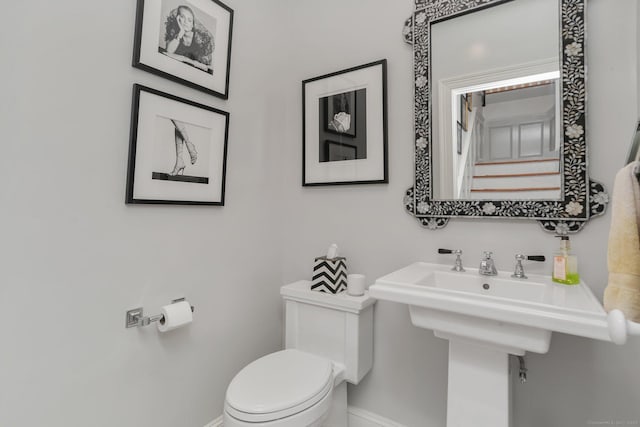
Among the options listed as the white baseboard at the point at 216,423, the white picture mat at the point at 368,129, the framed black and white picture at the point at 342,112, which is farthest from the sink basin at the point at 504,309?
the white baseboard at the point at 216,423

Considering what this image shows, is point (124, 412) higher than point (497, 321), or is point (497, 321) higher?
point (497, 321)

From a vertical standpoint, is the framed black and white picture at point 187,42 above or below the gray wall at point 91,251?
above

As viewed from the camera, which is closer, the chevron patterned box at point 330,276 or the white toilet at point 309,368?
the white toilet at point 309,368

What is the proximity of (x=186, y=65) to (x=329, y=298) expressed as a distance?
1226 mm

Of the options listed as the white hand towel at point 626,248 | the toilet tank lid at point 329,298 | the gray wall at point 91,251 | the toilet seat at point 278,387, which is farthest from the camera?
the toilet tank lid at point 329,298

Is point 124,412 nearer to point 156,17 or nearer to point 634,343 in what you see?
point 156,17

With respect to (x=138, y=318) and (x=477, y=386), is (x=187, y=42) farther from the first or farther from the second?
(x=477, y=386)

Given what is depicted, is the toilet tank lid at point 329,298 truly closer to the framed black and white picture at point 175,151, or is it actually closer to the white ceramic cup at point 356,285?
the white ceramic cup at point 356,285

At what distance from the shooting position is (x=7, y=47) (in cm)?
94

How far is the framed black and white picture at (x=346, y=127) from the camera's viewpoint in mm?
1598

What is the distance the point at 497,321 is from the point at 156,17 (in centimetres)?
165

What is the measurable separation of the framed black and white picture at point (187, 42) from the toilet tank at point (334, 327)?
3.57ft

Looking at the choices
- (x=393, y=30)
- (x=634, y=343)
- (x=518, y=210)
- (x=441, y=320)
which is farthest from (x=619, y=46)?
(x=441, y=320)

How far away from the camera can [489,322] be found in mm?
978
